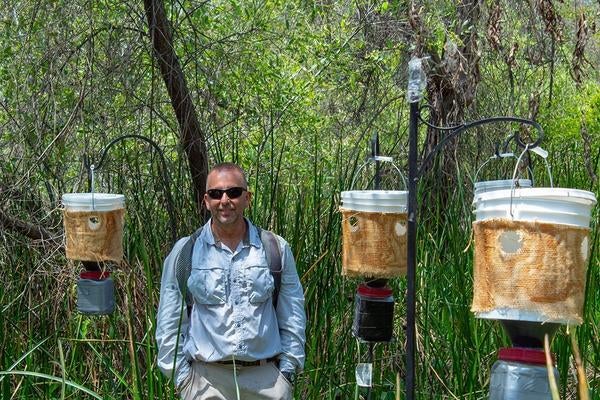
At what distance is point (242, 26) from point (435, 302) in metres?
2.82

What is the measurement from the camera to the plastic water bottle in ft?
5.27

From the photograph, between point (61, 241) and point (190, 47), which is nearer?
point (61, 241)

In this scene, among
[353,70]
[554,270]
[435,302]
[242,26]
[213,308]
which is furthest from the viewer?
[353,70]

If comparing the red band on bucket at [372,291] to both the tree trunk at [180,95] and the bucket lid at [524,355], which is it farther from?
the tree trunk at [180,95]

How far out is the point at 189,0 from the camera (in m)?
4.84

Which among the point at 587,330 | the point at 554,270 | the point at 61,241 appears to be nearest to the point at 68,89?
the point at 61,241

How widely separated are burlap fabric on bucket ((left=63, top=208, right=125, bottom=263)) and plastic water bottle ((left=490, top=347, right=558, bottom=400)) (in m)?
1.56

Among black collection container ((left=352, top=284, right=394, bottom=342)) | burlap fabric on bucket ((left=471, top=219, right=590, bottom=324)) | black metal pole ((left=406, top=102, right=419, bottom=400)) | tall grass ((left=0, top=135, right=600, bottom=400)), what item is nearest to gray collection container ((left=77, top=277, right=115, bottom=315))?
tall grass ((left=0, top=135, right=600, bottom=400))

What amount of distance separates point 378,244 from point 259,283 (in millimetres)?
420

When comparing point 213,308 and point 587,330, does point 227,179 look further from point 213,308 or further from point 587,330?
point 587,330

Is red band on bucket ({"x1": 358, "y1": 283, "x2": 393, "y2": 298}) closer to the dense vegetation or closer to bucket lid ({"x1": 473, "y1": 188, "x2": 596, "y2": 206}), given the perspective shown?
the dense vegetation

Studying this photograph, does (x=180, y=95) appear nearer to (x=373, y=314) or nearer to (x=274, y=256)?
(x=274, y=256)

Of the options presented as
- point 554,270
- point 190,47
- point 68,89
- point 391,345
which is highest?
point 190,47

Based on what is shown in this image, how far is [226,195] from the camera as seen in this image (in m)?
2.70
